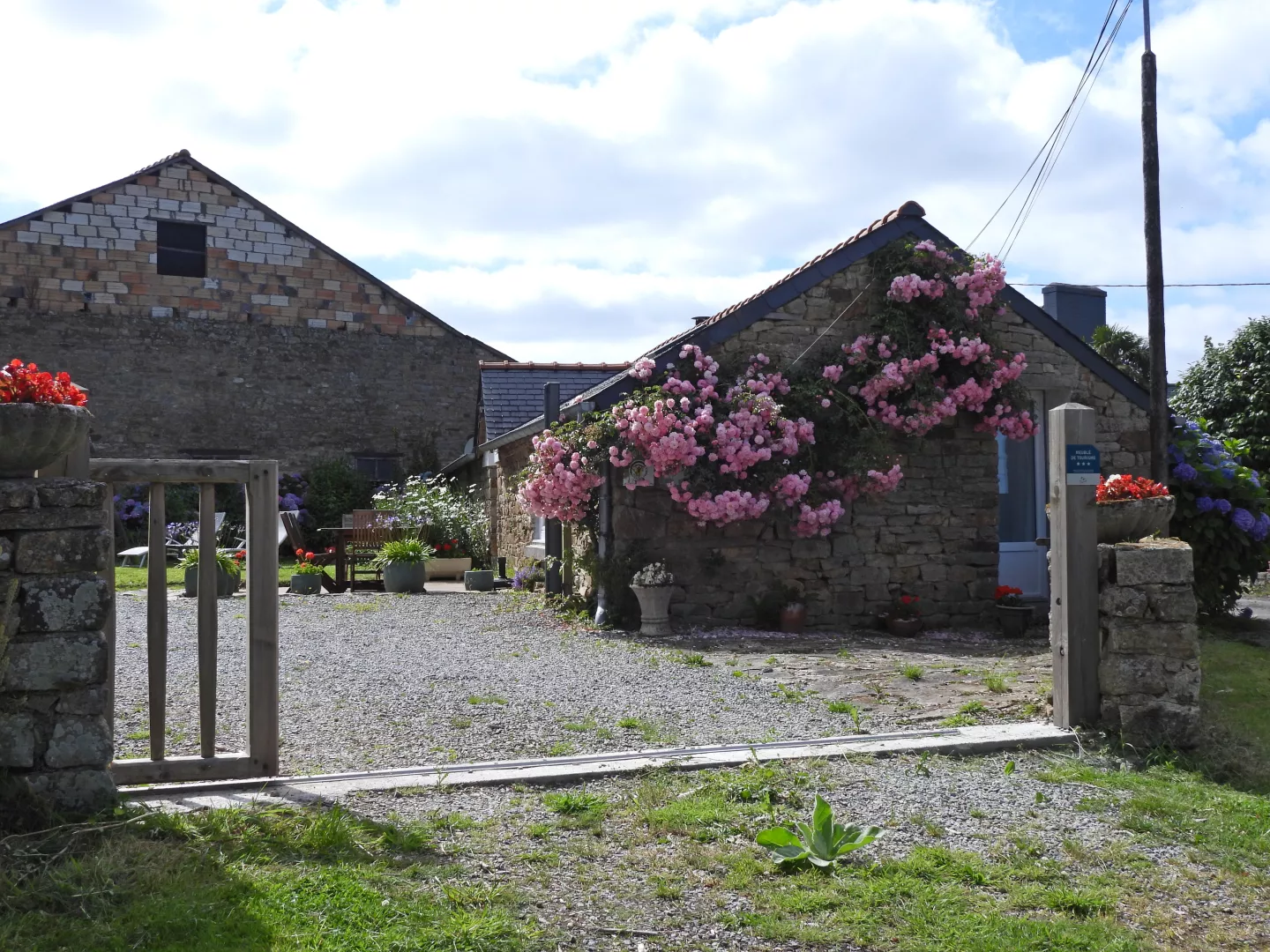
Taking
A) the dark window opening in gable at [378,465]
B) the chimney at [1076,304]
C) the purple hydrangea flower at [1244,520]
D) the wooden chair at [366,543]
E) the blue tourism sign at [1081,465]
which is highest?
the chimney at [1076,304]

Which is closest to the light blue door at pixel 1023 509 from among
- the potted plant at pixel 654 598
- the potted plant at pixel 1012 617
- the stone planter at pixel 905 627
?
the potted plant at pixel 1012 617

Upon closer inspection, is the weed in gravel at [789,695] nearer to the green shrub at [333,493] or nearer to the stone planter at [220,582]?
the stone planter at [220,582]

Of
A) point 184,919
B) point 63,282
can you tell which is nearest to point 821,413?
point 184,919

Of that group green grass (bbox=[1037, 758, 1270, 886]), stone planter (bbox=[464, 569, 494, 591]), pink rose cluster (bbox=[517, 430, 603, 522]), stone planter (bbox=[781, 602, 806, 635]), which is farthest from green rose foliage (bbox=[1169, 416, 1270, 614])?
stone planter (bbox=[464, 569, 494, 591])

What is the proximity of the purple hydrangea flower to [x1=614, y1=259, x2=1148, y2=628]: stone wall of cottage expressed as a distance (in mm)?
1331

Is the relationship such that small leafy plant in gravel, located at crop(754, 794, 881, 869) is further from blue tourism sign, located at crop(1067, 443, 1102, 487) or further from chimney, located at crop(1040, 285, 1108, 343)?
chimney, located at crop(1040, 285, 1108, 343)

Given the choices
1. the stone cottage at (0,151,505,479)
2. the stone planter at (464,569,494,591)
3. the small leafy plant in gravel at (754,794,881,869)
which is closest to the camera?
the small leafy plant in gravel at (754,794,881,869)

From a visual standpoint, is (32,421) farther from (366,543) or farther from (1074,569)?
(366,543)

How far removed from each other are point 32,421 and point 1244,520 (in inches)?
407

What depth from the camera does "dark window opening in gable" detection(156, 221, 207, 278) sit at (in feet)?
72.0

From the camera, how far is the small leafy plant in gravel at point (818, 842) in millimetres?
3562

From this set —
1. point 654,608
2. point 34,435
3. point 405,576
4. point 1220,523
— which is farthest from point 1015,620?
point 34,435

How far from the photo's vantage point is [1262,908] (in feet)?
10.9

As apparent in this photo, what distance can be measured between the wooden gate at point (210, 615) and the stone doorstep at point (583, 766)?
0.08 meters
